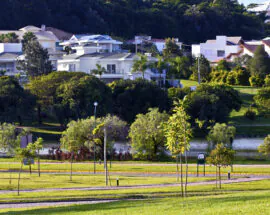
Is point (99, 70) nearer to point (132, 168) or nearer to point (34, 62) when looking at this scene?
point (34, 62)

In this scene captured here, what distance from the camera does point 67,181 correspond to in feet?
157

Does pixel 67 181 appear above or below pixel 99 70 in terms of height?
below

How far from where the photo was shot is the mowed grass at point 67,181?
149ft

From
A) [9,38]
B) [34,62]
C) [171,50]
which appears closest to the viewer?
[34,62]

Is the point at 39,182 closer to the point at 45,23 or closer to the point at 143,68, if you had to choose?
the point at 143,68

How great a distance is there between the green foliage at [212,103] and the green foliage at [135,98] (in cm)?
417

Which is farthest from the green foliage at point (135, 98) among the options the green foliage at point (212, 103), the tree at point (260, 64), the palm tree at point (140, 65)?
the tree at point (260, 64)

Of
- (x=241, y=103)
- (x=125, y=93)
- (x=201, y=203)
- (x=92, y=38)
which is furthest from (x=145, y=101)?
(x=201, y=203)

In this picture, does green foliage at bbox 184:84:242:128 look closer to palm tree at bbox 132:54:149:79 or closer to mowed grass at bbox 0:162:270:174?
palm tree at bbox 132:54:149:79

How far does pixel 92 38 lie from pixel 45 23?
1912 inches

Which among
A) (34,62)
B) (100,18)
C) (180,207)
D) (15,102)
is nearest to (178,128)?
(180,207)

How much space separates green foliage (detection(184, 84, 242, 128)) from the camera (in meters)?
90.0

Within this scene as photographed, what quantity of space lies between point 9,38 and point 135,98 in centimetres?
5731

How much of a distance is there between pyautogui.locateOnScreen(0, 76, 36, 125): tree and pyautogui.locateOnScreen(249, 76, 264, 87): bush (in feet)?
122
